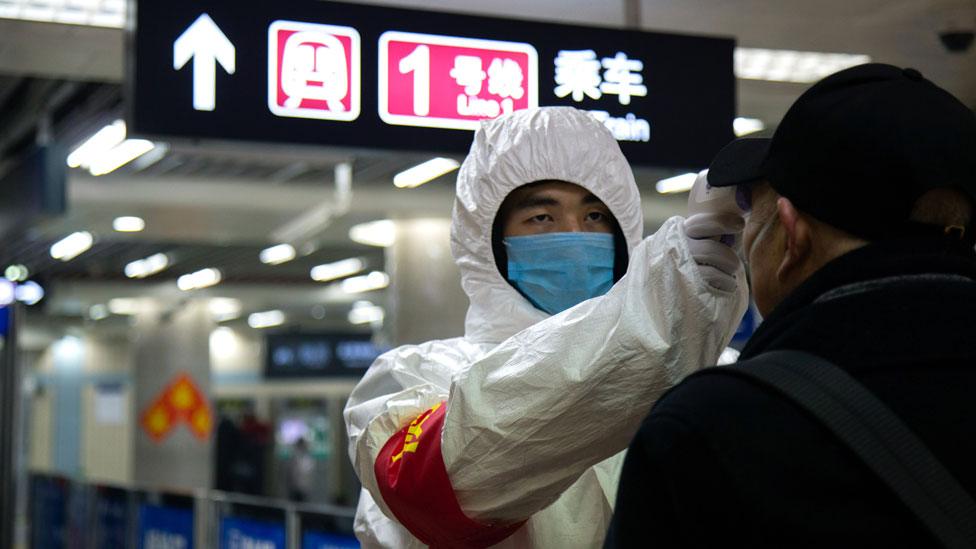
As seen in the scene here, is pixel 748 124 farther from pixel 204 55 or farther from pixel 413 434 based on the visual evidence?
pixel 413 434

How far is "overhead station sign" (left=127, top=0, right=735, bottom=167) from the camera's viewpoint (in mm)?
3734

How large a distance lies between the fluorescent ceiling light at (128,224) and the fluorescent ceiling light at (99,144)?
2.59 metres

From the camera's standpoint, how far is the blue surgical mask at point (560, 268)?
95.3 inches

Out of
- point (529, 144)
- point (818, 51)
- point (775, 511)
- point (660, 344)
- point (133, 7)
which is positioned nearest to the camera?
point (775, 511)

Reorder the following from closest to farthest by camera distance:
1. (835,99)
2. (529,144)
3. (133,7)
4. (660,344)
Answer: (835,99) → (660,344) → (529,144) → (133,7)

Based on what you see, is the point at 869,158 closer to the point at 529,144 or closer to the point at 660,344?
the point at 660,344

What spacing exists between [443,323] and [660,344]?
979 cm

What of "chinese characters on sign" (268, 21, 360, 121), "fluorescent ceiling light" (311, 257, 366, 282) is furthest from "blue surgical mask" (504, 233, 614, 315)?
"fluorescent ceiling light" (311, 257, 366, 282)

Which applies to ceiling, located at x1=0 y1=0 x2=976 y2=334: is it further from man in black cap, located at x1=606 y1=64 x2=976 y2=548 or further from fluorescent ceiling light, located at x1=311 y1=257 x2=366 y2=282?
man in black cap, located at x1=606 y1=64 x2=976 y2=548

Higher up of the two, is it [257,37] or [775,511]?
[257,37]

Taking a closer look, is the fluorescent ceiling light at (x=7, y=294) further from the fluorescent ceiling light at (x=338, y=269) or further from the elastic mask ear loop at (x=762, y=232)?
the elastic mask ear loop at (x=762, y=232)

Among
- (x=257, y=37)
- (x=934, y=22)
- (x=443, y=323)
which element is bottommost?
(x=443, y=323)

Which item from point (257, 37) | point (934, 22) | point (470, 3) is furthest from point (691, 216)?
point (934, 22)

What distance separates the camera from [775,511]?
1158 millimetres
